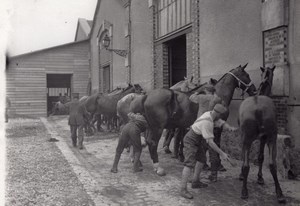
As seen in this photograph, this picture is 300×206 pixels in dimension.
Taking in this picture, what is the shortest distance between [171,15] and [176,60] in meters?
2.13

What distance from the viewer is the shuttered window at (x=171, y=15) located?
10.0 m

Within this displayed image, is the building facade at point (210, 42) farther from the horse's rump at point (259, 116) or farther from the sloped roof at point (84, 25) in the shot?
the sloped roof at point (84, 25)

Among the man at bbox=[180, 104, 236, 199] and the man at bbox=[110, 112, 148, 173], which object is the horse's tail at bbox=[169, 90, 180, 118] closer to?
the man at bbox=[110, 112, 148, 173]

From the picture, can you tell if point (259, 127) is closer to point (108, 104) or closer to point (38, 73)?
point (108, 104)

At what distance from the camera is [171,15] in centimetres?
1101

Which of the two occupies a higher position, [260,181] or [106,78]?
[106,78]

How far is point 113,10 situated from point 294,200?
15428mm

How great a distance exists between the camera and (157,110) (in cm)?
639

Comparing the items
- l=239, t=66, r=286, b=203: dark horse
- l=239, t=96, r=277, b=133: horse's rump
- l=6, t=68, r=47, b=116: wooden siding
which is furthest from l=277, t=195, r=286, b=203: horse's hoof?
l=6, t=68, r=47, b=116: wooden siding

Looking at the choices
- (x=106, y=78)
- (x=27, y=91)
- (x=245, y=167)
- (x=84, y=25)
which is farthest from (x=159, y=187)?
(x=84, y=25)

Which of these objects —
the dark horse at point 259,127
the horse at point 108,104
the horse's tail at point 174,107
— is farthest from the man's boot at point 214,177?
the horse at point 108,104

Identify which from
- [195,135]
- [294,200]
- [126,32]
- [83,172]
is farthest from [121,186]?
[126,32]

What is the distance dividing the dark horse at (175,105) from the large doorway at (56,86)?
71.2 ft

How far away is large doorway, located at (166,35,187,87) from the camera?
11891mm
